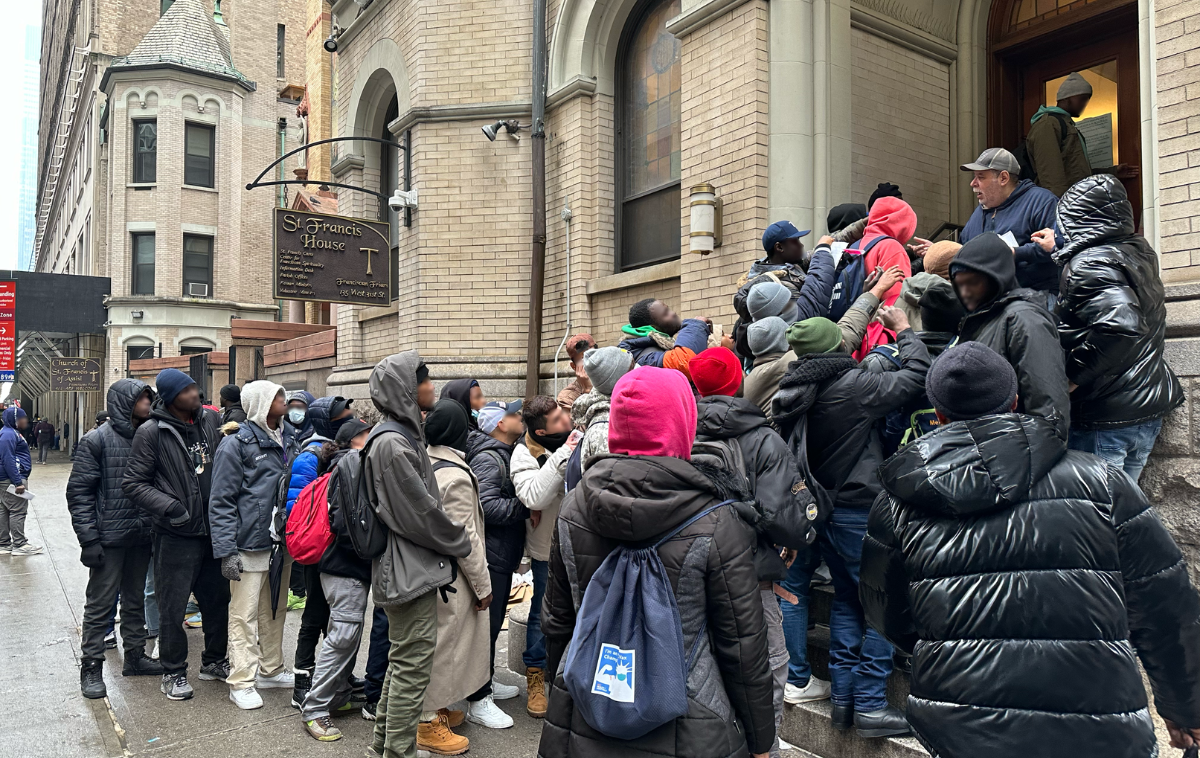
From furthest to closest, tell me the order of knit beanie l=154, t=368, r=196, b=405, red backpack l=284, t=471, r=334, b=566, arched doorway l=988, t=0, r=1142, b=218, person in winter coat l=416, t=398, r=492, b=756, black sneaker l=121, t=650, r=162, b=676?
1. arched doorway l=988, t=0, r=1142, b=218
2. black sneaker l=121, t=650, r=162, b=676
3. knit beanie l=154, t=368, r=196, b=405
4. red backpack l=284, t=471, r=334, b=566
5. person in winter coat l=416, t=398, r=492, b=756

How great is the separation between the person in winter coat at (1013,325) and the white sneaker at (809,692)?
1848mm

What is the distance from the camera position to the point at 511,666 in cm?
583

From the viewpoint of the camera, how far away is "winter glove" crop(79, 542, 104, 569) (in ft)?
18.3

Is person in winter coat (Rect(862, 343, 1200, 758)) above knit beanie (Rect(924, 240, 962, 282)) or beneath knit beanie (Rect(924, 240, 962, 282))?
beneath

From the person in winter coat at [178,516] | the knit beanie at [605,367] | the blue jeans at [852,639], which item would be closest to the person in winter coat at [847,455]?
the blue jeans at [852,639]

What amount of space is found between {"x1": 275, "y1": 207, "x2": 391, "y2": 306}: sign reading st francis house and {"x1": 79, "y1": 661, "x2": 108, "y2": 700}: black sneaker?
232 inches

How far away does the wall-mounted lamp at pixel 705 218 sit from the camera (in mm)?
7324

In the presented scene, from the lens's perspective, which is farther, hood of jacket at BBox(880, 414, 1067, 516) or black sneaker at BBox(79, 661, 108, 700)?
black sneaker at BBox(79, 661, 108, 700)

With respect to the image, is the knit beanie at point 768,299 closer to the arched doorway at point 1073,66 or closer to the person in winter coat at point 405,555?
the person in winter coat at point 405,555

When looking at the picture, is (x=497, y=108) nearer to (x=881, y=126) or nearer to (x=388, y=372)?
(x=881, y=126)

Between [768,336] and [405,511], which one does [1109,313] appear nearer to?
[768,336]

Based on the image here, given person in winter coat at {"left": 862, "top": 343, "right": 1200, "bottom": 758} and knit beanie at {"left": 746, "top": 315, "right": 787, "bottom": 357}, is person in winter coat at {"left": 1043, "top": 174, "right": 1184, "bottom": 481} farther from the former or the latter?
person in winter coat at {"left": 862, "top": 343, "right": 1200, "bottom": 758}

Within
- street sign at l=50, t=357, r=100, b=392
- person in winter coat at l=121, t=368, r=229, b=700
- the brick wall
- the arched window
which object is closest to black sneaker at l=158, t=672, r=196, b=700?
person in winter coat at l=121, t=368, r=229, b=700

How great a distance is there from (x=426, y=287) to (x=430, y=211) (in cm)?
97
